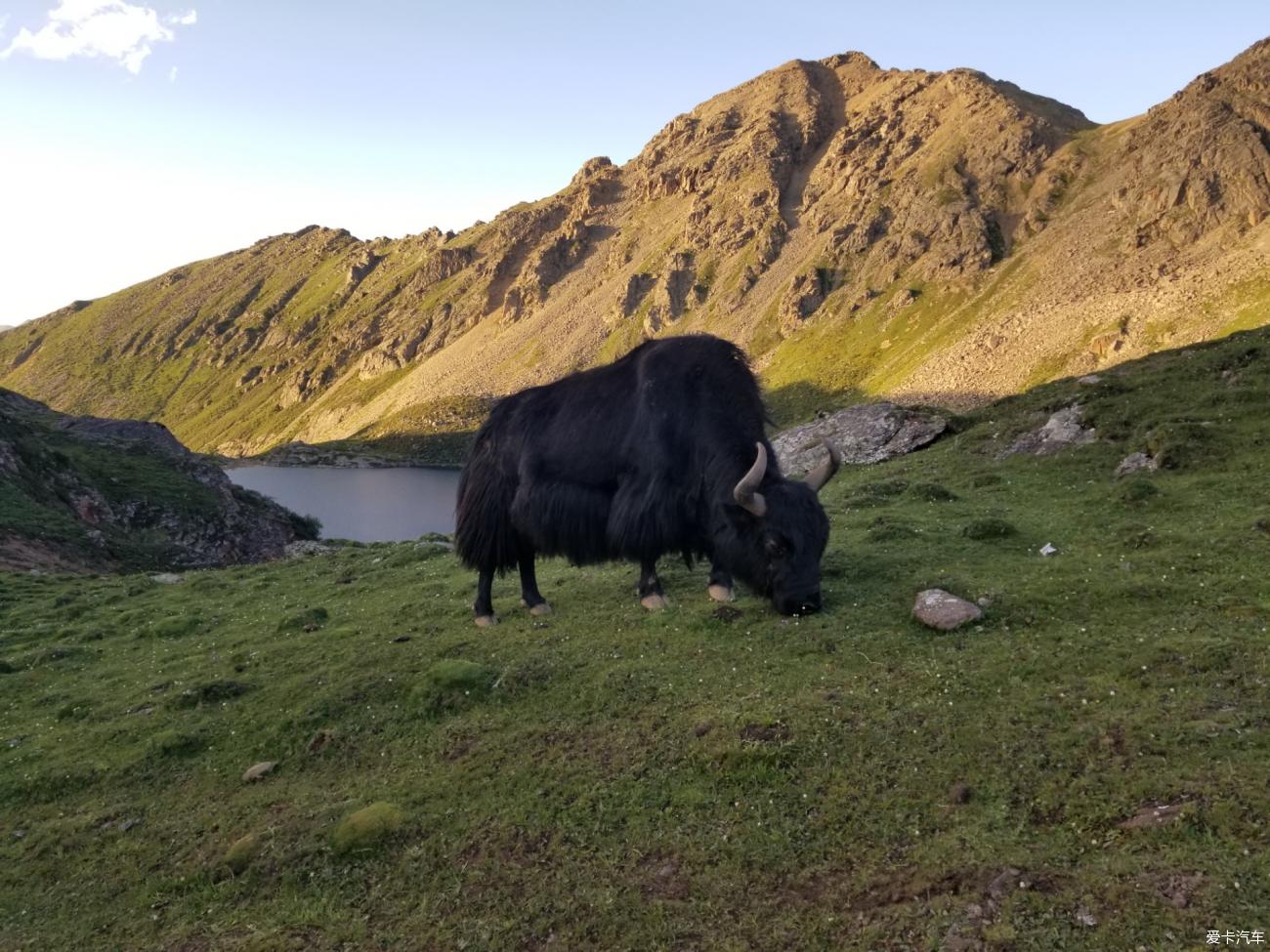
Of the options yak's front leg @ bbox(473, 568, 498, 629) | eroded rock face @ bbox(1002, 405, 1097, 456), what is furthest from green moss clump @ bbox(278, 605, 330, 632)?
eroded rock face @ bbox(1002, 405, 1097, 456)

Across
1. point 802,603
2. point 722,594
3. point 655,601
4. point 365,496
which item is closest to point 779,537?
point 802,603

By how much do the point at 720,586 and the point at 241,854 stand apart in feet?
21.0

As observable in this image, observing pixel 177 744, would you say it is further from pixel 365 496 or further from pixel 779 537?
pixel 365 496

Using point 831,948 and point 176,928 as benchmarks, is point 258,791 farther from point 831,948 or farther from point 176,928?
point 831,948

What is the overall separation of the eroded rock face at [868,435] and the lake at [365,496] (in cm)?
2371

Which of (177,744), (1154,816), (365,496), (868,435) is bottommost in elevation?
(365,496)

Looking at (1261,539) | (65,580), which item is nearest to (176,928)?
(1261,539)

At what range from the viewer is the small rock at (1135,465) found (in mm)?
14482

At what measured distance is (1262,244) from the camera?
62625mm

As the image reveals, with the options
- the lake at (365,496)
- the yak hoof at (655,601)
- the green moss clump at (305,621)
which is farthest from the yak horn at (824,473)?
Answer: the lake at (365,496)

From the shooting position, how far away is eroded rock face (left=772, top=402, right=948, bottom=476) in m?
24.1

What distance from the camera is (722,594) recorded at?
10.3 metres

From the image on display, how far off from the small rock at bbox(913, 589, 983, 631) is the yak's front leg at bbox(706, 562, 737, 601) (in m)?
2.55

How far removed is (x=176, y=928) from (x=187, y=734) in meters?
3.54
